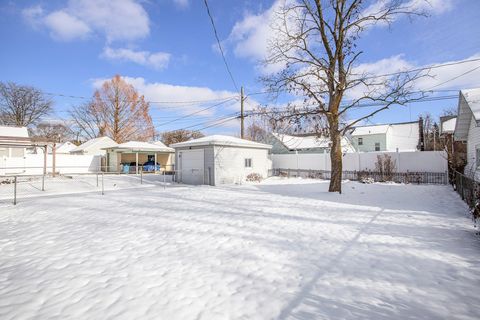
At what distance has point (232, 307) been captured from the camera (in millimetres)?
2723

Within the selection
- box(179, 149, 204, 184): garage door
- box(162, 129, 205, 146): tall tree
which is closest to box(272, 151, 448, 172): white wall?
box(179, 149, 204, 184): garage door

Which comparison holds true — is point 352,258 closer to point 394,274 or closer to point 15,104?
point 394,274

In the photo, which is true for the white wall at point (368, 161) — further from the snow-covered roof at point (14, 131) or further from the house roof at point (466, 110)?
the snow-covered roof at point (14, 131)

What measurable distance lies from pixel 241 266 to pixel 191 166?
539 inches

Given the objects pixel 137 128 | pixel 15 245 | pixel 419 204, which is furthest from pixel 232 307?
pixel 137 128

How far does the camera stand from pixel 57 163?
86.7ft

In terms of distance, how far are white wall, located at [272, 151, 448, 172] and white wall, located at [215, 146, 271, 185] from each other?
361 centimetres

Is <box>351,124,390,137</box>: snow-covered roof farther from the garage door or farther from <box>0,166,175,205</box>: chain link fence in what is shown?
<box>0,166,175,205</box>: chain link fence

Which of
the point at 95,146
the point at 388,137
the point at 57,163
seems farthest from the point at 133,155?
the point at 388,137

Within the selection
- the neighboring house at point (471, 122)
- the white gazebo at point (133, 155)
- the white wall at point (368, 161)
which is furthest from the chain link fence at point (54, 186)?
the neighboring house at point (471, 122)

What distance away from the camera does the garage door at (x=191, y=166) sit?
16.4 m

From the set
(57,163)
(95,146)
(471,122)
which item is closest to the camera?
(471,122)

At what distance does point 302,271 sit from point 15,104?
47030mm

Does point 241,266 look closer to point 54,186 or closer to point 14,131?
point 54,186
